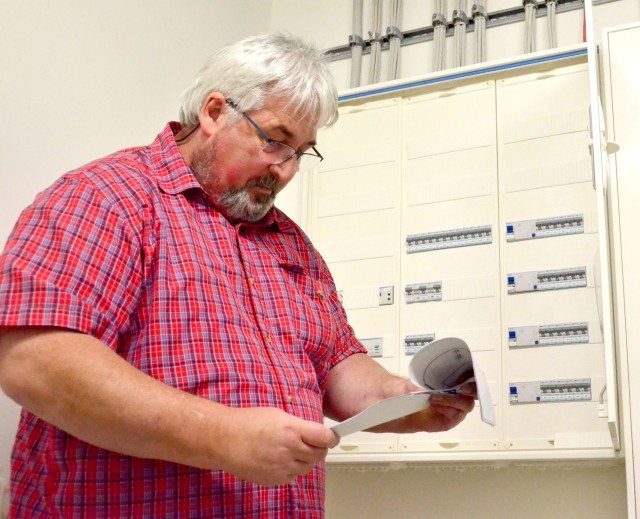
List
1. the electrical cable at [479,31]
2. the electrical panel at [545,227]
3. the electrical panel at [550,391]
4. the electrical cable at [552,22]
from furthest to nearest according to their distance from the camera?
the electrical cable at [479,31], the electrical cable at [552,22], the electrical panel at [545,227], the electrical panel at [550,391]

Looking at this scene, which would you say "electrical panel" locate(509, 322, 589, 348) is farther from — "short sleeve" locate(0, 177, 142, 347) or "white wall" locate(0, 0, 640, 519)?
"short sleeve" locate(0, 177, 142, 347)

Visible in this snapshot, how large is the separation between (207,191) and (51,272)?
42 cm

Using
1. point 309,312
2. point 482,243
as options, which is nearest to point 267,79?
point 309,312

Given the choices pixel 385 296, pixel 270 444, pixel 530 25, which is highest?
pixel 530 25

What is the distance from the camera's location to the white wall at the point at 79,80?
1757 millimetres

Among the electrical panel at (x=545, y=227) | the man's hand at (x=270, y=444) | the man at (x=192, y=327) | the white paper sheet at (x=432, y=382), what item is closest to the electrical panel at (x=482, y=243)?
the electrical panel at (x=545, y=227)

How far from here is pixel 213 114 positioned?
1.52 meters

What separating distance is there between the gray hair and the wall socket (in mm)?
881

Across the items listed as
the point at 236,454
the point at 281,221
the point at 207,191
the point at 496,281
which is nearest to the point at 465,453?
the point at 496,281

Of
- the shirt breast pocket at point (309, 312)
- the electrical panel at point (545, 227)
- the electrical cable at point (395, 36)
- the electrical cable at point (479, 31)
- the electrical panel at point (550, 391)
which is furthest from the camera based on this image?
the electrical cable at point (395, 36)

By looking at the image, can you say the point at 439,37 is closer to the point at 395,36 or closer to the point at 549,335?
the point at 395,36

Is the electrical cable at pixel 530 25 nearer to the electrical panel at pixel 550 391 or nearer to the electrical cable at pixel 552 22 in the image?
the electrical cable at pixel 552 22

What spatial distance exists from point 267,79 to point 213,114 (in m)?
0.12

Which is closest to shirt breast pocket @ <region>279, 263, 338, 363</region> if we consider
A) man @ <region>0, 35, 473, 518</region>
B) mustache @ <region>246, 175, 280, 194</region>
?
man @ <region>0, 35, 473, 518</region>
